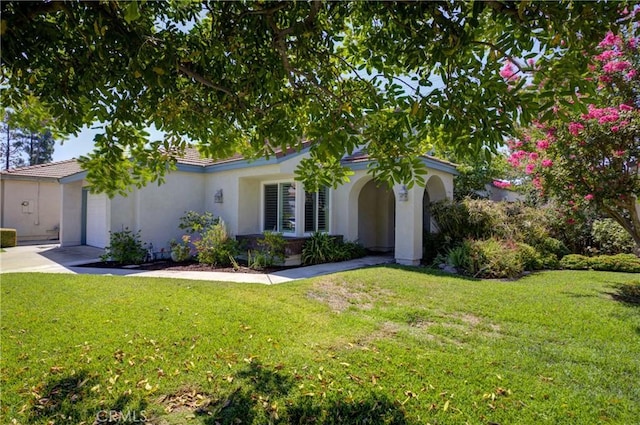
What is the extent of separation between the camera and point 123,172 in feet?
14.3

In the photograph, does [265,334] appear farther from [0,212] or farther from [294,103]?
[0,212]

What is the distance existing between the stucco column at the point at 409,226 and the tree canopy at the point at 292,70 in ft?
28.6

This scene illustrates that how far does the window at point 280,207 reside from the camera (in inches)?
595

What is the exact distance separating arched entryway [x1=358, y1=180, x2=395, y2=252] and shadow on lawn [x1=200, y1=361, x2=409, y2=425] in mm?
13781

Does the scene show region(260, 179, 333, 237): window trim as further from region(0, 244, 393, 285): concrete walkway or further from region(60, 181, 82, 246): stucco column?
region(60, 181, 82, 246): stucco column

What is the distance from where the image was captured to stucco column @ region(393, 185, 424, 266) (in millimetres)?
13422

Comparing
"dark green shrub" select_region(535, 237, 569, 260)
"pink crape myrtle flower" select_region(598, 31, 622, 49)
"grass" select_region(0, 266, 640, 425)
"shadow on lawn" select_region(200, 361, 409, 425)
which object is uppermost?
"pink crape myrtle flower" select_region(598, 31, 622, 49)

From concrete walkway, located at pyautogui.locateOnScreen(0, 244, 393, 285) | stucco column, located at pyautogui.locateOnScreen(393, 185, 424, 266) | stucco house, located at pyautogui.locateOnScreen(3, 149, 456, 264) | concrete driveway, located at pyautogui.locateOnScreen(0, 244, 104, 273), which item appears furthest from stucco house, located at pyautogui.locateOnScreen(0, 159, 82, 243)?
stucco column, located at pyautogui.locateOnScreen(393, 185, 424, 266)

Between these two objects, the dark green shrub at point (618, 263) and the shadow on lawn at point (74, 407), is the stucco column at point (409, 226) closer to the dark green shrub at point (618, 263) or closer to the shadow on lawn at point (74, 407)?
the dark green shrub at point (618, 263)

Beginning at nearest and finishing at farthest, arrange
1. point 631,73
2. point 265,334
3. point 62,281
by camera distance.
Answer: point 265,334 < point 631,73 < point 62,281

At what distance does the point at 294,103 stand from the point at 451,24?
2.17 m

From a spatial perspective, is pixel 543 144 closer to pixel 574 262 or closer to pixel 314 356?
pixel 574 262

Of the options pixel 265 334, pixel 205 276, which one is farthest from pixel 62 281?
pixel 265 334

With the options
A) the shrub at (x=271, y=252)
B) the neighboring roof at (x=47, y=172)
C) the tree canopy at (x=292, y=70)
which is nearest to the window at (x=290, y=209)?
the shrub at (x=271, y=252)
